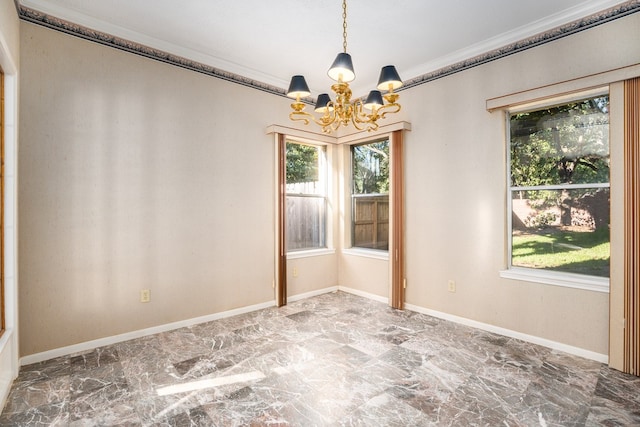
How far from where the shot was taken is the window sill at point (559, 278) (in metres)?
2.63

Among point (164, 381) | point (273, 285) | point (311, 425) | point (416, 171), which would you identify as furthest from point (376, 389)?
point (416, 171)

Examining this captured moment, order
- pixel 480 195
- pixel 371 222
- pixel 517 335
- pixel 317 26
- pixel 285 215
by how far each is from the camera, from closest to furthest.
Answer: pixel 317 26, pixel 517 335, pixel 480 195, pixel 285 215, pixel 371 222

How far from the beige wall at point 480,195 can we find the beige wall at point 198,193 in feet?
0.04

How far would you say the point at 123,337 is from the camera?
299cm

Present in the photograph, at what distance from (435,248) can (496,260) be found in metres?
0.66

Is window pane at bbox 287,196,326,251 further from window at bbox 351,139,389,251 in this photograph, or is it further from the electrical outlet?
the electrical outlet

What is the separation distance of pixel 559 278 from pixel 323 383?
225 centimetres

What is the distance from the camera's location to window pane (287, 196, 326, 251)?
4.46 metres

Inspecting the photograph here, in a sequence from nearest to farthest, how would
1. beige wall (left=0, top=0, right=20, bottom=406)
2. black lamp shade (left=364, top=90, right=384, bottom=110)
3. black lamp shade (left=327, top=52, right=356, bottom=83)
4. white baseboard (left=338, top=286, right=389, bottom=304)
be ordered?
black lamp shade (left=327, top=52, right=356, bottom=83), beige wall (left=0, top=0, right=20, bottom=406), black lamp shade (left=364, top=90, right=384, bottom=110), white baseboard (left=338, top=286, right=389, bottom=304)

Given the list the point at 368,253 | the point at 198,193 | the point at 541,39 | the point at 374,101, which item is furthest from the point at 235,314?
the point at 541,39

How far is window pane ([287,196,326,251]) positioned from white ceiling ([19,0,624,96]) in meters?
1.80

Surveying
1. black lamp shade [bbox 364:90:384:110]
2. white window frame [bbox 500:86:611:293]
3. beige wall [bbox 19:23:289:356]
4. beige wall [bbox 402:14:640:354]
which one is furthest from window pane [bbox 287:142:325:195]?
white window frame [bbox 500:86:611:293]

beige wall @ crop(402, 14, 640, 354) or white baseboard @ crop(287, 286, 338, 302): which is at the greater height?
beige wall @ crop(402, 14, 640, 354)

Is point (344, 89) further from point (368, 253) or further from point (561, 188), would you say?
point (368, 253)
